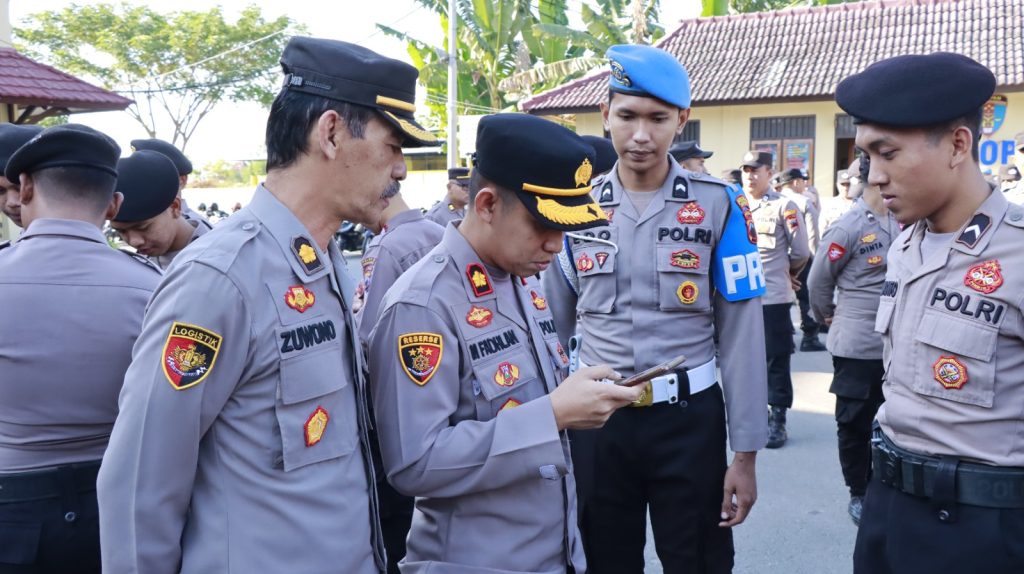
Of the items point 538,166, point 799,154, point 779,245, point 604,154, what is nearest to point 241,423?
point 538,166

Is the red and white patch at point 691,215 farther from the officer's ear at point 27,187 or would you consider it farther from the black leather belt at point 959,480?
the officer's ear at point 27,187

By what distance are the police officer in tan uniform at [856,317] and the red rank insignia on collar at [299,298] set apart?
3675 millimetres

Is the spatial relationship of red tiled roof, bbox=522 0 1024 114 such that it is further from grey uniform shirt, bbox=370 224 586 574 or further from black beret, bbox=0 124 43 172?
grey uniform shirt, bbox=370 224 586 574

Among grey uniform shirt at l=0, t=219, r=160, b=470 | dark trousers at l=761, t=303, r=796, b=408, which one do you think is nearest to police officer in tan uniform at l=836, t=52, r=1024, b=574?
grey uniform shirt at l=0, t=219, r=160, b=470

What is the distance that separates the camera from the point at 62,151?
2326 mm

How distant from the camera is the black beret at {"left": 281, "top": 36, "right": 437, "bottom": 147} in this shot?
1653 millimetres

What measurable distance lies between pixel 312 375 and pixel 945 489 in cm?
160

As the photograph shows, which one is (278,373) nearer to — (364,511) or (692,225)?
(364,511)

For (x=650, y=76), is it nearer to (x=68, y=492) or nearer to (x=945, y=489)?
(x=945, y=489)

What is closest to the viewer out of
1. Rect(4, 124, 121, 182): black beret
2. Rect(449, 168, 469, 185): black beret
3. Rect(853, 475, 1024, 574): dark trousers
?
Rect(853, 475, 1024, 574): dark trousers

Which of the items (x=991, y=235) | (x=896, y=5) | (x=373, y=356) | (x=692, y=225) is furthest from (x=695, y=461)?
(x=896, y=5)

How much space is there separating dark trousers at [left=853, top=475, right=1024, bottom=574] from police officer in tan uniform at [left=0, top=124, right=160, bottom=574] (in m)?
2.12

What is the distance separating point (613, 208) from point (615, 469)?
0.90 m

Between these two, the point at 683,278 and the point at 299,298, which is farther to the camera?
the point at 683,278
